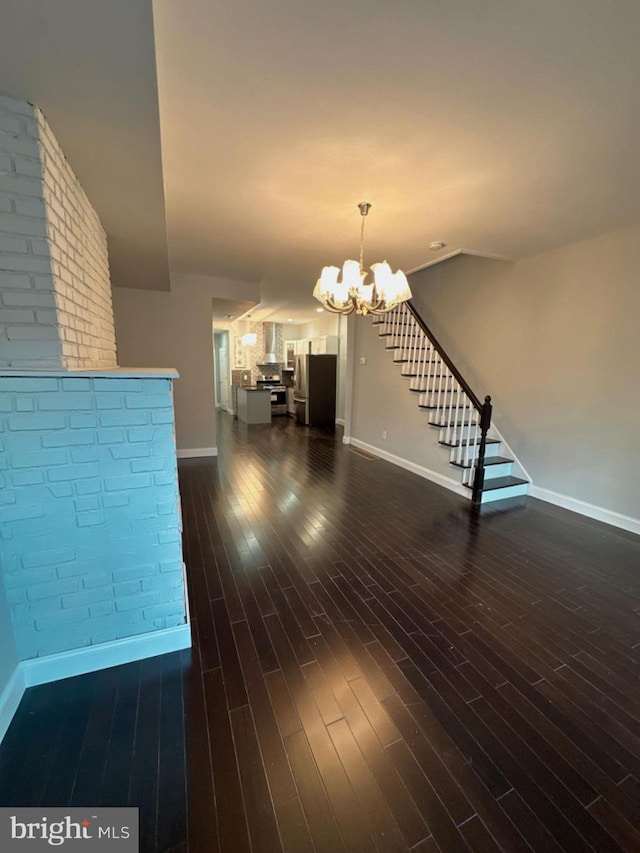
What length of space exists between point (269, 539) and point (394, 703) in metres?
1.65

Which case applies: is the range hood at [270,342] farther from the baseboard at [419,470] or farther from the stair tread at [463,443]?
the stair tread at [463,443]

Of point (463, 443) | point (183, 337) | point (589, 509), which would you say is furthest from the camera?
point (183, 337)

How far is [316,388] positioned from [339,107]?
6.55 metres

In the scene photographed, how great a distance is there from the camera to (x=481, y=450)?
3.77 m

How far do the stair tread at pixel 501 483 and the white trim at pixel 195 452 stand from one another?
3876 millimetres

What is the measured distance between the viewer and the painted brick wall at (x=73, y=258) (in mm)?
1518

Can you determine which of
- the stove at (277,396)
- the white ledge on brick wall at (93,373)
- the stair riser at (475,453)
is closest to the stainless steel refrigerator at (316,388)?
the stove at (277,396)

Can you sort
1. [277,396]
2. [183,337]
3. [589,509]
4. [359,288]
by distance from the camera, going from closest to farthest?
1. [359,288]
2. [589,509]
3. [183,337]
4. [277,396]

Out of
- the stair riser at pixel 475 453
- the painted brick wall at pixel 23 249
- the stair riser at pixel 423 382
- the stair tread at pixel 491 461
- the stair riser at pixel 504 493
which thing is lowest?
the stair riser at pixel 504 493

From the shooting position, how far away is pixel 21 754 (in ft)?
4.21

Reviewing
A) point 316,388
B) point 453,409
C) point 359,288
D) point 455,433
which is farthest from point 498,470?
point 316,388

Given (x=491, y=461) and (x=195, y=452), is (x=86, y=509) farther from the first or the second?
(x=491, y=461)

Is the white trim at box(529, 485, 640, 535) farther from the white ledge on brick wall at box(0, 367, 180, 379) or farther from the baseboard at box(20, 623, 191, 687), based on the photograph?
the white ledge on brick wall at box(0, 367, 180, 379)

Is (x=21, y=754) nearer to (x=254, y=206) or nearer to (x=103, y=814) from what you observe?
(x=103, y=814)
